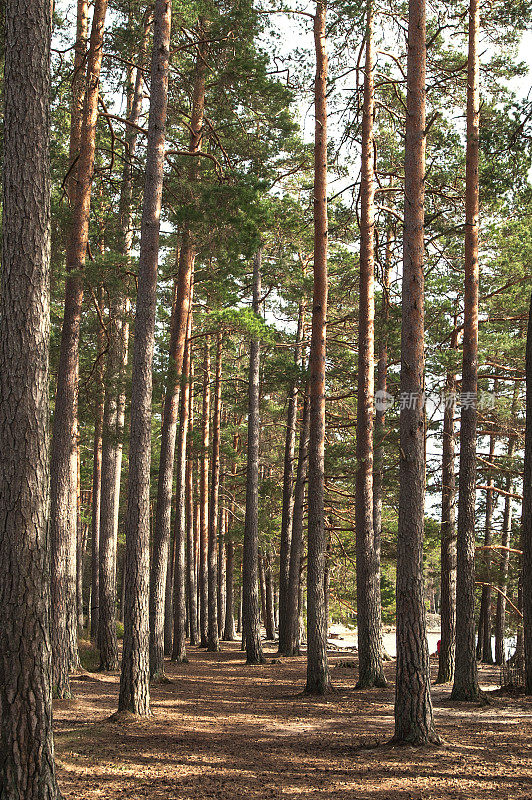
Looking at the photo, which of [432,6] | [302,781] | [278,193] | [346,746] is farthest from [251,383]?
[302,781]

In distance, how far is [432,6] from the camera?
1162 centimetres

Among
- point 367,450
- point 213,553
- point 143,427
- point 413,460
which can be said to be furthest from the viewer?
point 213,553

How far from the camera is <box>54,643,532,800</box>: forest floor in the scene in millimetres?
6414

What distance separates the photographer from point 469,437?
41.4 feet

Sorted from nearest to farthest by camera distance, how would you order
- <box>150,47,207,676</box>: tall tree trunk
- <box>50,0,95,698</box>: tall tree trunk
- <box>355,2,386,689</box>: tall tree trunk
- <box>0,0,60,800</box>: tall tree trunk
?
<box>0,0,60,800</box>: tall tree trunk → <box>50,0,95,698</box>: tall tree trunk → <box>355,2,386,689</box>: tall tree trunk → <box>150,47,207,676</box>: tall tree trunk

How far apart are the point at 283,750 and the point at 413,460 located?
3.77 meters

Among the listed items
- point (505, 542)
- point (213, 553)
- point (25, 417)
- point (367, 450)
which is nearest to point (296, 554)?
point (213, 553)

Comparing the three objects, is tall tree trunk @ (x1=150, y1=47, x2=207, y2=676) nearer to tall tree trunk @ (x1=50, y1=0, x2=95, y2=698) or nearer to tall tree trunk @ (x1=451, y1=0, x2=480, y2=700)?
tall tree trunk @ (x1=50, y1=0, x2=95, y2=698)

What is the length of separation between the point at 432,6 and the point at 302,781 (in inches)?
452

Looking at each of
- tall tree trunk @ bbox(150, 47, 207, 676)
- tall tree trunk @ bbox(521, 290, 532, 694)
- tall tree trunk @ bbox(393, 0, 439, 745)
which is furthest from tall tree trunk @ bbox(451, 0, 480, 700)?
tall tree trunk @ bbox(150, 47, 207, 676)

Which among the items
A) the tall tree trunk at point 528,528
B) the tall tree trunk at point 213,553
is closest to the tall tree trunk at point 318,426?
the tall tree trunk at point 528,528

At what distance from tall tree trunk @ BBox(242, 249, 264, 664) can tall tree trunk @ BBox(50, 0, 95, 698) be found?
775 centimetres

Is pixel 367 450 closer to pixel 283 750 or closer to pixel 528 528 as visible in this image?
pixel 528 528

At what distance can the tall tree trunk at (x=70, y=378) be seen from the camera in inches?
449
